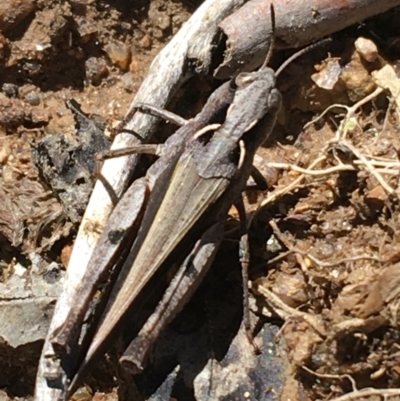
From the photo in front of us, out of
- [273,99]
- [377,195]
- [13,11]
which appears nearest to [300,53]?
[273,99]

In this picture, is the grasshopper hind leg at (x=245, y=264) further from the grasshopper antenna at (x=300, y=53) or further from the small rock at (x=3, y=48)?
the small rock at (x=3, y=48)

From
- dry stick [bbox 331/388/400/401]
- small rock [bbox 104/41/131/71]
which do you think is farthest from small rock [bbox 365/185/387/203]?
small rock [bbox 104/41/131/71]

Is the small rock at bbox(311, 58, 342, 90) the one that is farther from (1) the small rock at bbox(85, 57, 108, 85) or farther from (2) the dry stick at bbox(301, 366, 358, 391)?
(2) the dry stick at bbox(301, 366, 358, 391)

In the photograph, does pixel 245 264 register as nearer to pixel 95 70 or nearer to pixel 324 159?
pixel 324 159

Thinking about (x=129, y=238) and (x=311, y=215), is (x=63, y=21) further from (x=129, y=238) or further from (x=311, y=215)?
(x=311, y=215)

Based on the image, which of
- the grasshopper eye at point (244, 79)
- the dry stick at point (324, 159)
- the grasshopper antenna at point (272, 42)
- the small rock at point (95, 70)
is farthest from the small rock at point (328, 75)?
the small rock at point (95, 70)
